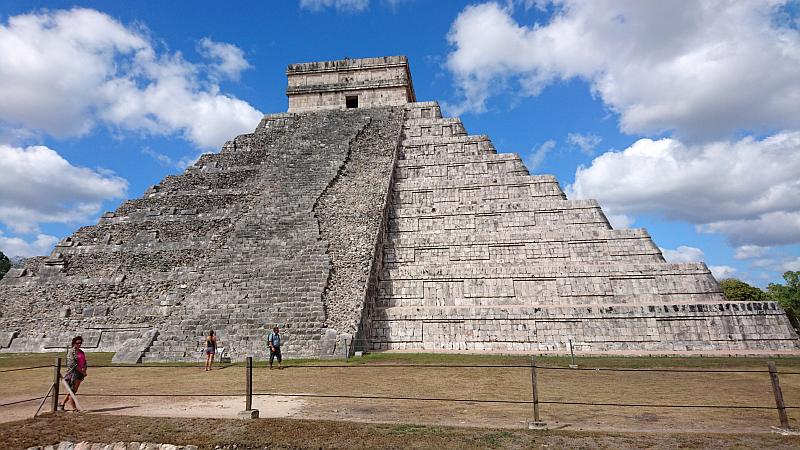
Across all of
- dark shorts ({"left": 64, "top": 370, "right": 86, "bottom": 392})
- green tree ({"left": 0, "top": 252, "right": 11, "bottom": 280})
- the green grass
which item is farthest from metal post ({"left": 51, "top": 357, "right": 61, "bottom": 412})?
green tree ({"left": 0, "top": 252, "right": 11, "bottom": 280})

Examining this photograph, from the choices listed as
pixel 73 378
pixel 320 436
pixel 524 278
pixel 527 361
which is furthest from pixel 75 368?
pixel 524 278

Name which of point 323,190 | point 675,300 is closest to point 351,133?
point 323,190

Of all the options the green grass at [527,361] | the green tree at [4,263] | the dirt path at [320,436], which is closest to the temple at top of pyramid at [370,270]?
the green grass at [527,361]

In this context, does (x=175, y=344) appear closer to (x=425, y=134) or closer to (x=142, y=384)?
(x=142, y=384)

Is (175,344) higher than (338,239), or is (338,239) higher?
(338,239)

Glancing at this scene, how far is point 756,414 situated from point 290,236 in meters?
12.3

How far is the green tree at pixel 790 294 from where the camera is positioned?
2827 cm

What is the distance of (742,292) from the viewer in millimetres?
29562

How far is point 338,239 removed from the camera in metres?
15.2

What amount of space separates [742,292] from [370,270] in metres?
26.3

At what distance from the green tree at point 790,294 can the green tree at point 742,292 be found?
2.08 ft

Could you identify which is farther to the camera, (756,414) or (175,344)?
(175,344)

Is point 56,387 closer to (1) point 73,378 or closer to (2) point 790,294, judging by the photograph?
(1) point 73,378

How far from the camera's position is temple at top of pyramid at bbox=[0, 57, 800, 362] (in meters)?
12.7
